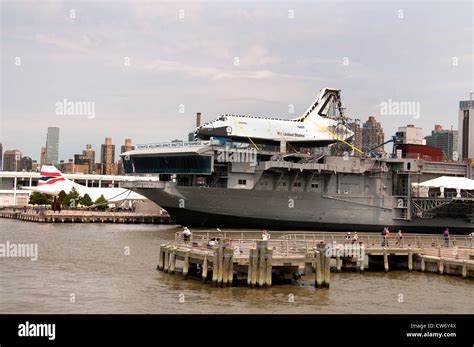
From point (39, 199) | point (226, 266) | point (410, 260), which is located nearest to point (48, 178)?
point (39, 199)

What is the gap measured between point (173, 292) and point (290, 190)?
105 ft

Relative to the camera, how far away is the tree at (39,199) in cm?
9875

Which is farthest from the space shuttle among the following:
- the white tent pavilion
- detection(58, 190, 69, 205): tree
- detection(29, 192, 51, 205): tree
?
detection(29, 192, 51, 205): tree

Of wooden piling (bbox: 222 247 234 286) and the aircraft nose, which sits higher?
the aircraft nose

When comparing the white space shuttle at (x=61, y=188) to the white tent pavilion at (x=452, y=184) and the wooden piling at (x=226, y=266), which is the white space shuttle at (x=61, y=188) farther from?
the wooden piling at (x=226, y=266)

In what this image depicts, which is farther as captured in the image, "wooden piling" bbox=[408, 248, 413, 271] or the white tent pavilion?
the white tent pavilion

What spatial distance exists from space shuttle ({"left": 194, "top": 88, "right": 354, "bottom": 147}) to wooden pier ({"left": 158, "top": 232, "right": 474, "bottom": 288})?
83.0 ft

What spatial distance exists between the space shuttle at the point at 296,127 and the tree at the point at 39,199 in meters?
43.9

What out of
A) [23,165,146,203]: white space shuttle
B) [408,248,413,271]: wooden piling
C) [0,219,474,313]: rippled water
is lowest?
[0,219,474,313]: rippled water

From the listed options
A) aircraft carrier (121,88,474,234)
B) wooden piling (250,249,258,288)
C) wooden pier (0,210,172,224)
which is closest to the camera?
wooden piling (250,249,258,288)

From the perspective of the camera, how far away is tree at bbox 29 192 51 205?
3888 inches

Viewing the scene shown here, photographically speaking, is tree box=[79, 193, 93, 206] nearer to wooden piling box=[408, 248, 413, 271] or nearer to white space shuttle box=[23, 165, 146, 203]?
white space shuttle box=[23, 165, 146, 203]
